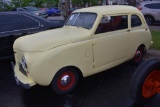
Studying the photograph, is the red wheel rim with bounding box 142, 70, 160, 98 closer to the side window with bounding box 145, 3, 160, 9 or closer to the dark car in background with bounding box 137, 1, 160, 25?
the dark car in background with bounding box 137, 1, 160, 25

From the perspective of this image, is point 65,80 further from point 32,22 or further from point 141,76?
point 32,22

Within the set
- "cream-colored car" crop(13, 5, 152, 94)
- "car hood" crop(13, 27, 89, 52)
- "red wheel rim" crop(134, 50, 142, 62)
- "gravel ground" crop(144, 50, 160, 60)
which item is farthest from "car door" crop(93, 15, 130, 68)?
"gravel ground" crop(144, 50, 160, 60)

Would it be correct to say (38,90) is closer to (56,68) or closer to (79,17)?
(56,68)

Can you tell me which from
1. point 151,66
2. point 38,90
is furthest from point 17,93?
point 151,66

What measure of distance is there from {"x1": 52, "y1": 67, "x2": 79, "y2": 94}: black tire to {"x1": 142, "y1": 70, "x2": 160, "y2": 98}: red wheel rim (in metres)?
1.54

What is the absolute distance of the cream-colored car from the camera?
4316 mm

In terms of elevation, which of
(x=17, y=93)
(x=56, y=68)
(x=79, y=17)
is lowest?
(x=17, y=93)

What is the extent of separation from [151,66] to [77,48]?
1611 mm

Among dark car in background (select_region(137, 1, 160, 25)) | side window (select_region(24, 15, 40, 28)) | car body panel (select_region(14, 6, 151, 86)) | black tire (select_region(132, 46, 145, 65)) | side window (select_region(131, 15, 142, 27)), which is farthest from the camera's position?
dark car in background (select_region(137, 1, 160, 25))

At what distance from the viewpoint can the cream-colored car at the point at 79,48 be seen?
432 centimetres

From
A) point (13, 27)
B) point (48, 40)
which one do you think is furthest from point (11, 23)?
point (48, 40)

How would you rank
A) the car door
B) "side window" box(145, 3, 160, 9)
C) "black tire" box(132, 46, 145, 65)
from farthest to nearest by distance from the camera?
1. "side window" box(145, 3, 160, 9)
2. "black tire" box(132, 46, 145, 65)
3. the car door

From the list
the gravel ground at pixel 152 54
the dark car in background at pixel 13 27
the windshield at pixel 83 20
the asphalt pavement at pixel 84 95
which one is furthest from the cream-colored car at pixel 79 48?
the dark car in background at pixel 13 27

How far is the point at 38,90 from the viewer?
5020mm
